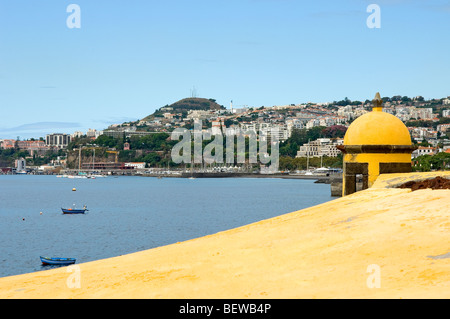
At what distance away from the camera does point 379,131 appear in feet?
51.0

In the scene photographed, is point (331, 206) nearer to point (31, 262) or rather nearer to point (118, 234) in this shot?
point (31, 262)

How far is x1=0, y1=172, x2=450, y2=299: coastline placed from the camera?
7.71 m

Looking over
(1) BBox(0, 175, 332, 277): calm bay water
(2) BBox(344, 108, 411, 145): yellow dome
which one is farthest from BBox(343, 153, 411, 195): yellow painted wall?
(1) BBox(0, 175, 332, 277): calm bay water

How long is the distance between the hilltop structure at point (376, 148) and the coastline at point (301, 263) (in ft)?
13.4

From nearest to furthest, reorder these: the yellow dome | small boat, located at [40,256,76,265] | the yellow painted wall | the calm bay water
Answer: the yellow dome, the yellow painted wall, small boat, located at [40,256,76,265], the calm bay water

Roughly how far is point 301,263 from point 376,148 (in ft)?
24.8

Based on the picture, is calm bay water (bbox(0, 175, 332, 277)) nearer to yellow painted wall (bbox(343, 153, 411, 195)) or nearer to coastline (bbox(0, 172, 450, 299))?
yellow painted wall (bbox(343, 153, 411, 195))

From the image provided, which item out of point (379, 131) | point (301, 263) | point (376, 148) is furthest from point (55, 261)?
point (301, 263)

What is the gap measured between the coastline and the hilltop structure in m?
4.08

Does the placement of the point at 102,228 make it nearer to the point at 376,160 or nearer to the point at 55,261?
the point at 55,261

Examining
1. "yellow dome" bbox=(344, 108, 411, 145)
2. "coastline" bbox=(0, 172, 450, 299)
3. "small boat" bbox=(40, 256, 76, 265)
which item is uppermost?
"yellow dome" bbox=(344, 108, 411, 145)

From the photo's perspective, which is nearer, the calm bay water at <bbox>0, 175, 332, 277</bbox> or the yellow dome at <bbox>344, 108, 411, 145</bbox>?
the yellow dome at <bbox>344, 108, 411, 145</bbox>

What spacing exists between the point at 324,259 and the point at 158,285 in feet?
7.27
